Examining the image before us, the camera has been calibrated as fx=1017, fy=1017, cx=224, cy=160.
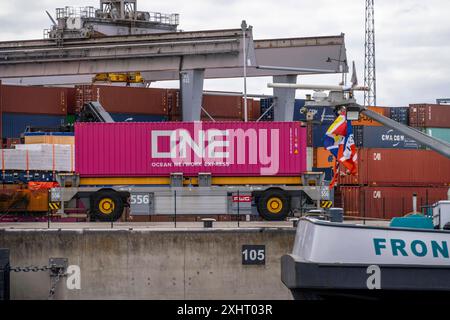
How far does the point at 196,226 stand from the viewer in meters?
30.0

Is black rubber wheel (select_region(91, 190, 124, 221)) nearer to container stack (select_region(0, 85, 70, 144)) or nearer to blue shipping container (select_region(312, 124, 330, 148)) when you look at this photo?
blue shipping container (select_region(312, 124, 330, 148))

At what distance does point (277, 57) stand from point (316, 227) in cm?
3129

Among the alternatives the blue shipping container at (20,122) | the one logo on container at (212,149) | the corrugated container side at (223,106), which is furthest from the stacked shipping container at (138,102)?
the one logo on container at (212,149)

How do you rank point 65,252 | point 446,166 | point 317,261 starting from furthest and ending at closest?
point 446,166 < point 65,252 < point 317,261

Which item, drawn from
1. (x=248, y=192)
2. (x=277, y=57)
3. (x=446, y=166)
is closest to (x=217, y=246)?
(x=248, y=192)

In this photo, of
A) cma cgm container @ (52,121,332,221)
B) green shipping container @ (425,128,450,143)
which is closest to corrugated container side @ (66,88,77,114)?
cma cgm container @ (52,121,332,221)

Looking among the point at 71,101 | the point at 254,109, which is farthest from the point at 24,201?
the point at 254,109

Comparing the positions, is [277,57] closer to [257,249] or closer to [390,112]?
[390,112]

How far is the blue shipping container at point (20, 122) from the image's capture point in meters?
50.3

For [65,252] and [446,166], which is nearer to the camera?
[65,252]

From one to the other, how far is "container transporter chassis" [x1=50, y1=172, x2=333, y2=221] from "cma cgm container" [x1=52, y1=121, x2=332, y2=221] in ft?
0.11

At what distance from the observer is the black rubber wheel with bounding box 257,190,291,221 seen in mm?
34812

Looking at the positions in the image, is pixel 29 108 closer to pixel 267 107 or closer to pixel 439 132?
pixel 267 107

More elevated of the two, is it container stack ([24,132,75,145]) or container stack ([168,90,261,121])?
container stack ([168,90,261,121])
